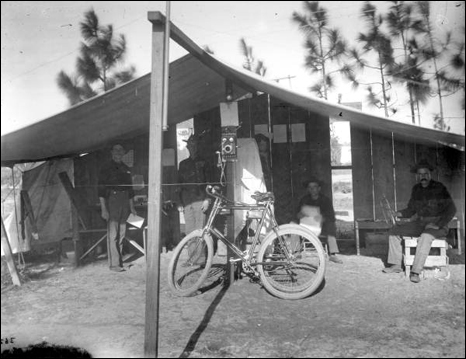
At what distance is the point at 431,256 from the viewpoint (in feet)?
13.9

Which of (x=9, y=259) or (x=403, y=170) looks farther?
(x=403, y=170)

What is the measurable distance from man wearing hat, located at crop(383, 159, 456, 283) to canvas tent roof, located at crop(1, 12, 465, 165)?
570mm

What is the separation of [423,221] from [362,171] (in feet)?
7.27

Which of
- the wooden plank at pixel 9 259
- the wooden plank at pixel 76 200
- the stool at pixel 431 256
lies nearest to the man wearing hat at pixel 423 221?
the stool at pixel 431 256

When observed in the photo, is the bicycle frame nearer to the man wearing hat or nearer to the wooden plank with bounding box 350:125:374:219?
the man wearing hat

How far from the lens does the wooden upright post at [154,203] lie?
246cm

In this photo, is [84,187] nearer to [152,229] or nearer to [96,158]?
[96,158]

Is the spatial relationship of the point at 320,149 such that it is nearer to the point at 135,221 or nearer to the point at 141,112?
the point at 141,112

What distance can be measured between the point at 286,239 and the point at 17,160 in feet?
11.7

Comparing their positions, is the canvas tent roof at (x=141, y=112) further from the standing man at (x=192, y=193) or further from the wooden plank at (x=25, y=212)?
the standing man at (x=192, y=193)

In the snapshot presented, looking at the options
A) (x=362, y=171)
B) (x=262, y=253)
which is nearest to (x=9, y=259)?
(x=262, y=253)

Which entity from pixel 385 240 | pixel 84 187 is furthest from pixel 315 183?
pixel 84 187

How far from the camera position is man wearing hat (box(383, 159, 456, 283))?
416cm

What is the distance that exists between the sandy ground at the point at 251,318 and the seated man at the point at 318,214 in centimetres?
76
